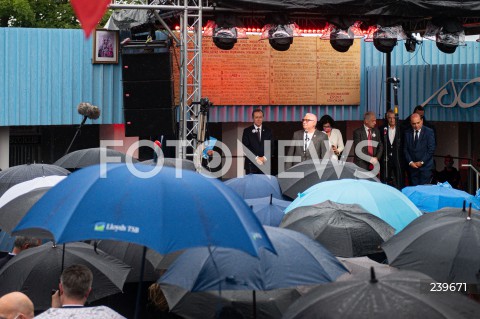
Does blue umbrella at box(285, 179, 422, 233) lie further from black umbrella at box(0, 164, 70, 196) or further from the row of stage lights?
the row of stage lights

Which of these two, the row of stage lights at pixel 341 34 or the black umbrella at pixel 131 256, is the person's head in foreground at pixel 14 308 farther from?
the row of stage lights at pixel 341 34

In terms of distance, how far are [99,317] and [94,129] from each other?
1281cm

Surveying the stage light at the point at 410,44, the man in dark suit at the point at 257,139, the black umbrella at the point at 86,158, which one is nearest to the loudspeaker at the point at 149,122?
the man in dark suit at the point at 257,139

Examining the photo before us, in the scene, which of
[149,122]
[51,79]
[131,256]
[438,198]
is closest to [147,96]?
[149,122]

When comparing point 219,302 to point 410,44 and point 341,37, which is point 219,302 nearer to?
point 341,37

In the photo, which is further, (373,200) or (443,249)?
(373,200)

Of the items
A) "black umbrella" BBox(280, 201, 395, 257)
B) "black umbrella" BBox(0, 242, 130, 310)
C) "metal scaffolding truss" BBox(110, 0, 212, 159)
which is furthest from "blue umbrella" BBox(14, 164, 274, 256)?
"metal scaffolding truss" BBox(110, 0, 212, 159)

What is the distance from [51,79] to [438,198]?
28.6 feet

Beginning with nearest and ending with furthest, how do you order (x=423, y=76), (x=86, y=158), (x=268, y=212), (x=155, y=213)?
1. (x=155, y=213)
2. (x=268, y=212)
3. (x=86, y=158)
4. (x=423, y=76)

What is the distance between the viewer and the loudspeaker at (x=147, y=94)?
591 inches

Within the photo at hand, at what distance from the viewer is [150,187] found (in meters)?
4.57

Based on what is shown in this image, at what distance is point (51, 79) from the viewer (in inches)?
627

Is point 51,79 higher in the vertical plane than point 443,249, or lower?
higher

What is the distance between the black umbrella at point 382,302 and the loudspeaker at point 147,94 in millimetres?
10690
